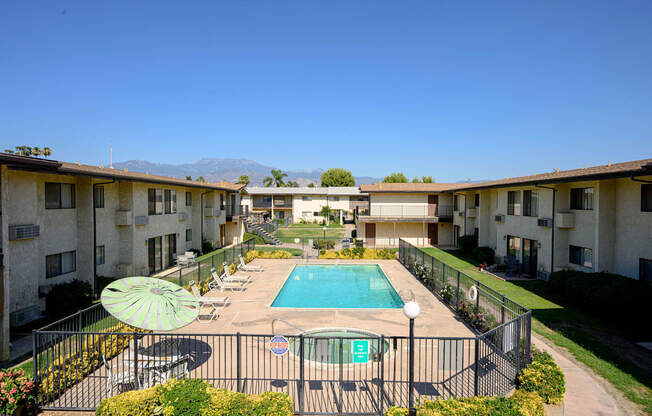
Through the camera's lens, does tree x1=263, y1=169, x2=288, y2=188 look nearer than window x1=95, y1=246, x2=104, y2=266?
No

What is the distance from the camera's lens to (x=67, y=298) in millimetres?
13758

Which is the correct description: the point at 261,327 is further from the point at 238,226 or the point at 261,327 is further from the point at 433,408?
the point at 238,226

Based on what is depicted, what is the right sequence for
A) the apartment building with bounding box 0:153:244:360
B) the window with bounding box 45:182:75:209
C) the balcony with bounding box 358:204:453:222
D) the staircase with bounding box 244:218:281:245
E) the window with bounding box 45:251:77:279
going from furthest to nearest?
the staircase with bounding box 244:218:281:245, the balcony with bounding box 358:204:453:222, the window with bounding box 45:182:75:209, the window with bounding box 45:251:77:279, the apartment building with bounding box 0:153:244:360

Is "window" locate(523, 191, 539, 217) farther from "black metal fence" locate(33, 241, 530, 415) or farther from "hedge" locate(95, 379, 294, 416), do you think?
"hedge" locate(95, 379, 294, 416)

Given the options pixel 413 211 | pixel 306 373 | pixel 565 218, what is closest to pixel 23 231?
pixel 306 373

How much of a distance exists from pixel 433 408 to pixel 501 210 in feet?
70.3

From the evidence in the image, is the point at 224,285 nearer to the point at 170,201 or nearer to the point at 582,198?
the point at 170,201

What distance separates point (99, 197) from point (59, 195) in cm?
238

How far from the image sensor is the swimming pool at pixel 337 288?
53.8 ft

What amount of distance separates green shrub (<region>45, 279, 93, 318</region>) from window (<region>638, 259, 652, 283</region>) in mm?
21481

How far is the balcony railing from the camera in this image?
111 ft

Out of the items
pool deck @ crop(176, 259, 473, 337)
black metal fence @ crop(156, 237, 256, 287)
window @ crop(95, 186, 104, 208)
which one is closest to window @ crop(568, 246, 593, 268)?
pool deck @ crop(176, 259, 473, 337)

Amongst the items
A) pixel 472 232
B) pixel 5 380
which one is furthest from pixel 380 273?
pixel 5 380

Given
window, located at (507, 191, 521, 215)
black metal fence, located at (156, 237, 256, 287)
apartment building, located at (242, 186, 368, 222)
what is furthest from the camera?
apartment building, located at (242, 186, 368, 222)
